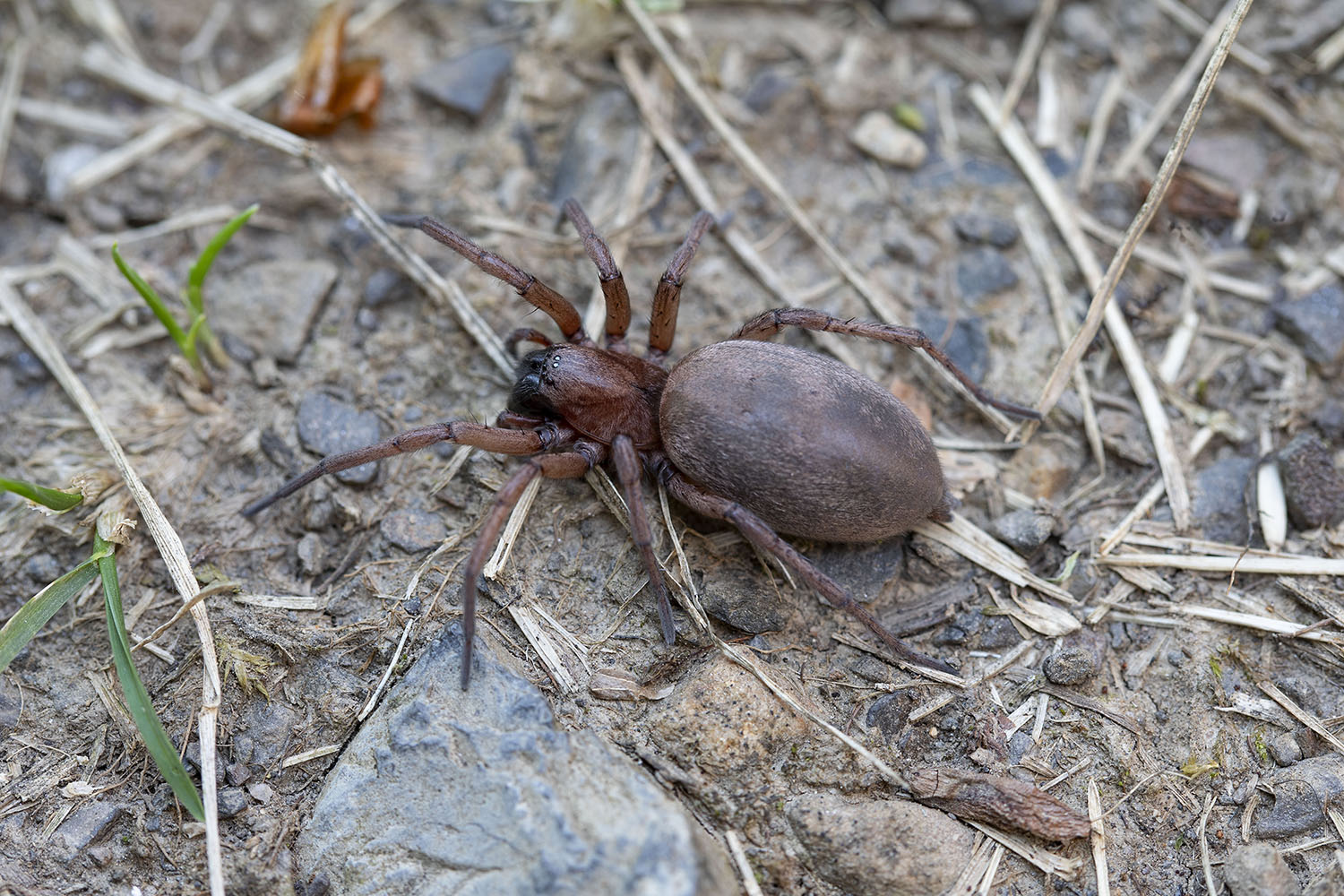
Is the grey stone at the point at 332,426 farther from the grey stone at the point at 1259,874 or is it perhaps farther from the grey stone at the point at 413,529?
the grey stone at the point at 1259,874

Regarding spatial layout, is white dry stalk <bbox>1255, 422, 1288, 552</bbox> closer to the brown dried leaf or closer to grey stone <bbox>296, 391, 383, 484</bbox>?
the brown dried leaf

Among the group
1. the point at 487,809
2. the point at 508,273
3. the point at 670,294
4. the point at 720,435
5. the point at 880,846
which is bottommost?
the point at 880,846

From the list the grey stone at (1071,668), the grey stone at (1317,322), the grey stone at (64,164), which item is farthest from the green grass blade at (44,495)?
the grey stone at (1317,322)

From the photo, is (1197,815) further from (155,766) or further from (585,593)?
(155,766)

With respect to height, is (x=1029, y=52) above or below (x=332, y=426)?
above

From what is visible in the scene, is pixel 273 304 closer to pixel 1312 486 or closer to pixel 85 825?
pixel 85 825

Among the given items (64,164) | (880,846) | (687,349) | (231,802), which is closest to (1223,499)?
(880,846)

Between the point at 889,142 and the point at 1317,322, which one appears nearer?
the point at 1317,322

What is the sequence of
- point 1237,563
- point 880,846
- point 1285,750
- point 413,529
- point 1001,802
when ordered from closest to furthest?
point 880,846 < point 1001,802 < point 1285,750 < point 1237,563 < point 413,529

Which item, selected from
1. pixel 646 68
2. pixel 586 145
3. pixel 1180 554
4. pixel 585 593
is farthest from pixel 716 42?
pixel 1180 554
